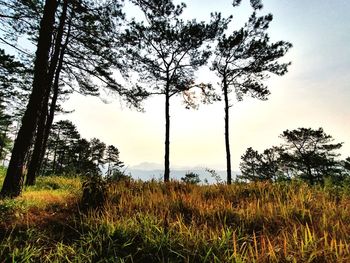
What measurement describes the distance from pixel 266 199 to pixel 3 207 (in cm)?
472

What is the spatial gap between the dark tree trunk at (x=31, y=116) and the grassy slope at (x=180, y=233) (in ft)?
3.02

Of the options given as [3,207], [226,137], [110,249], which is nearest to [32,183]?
[3,207]

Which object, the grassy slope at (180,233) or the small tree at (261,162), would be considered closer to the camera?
the grassy slope at (180,233)

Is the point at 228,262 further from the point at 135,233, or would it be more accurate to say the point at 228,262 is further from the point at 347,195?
the point at 347,195

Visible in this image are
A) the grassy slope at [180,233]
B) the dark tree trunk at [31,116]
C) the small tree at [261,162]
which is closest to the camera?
the grassy slope at [180,233]

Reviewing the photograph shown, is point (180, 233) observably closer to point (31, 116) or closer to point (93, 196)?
point (93, 196)

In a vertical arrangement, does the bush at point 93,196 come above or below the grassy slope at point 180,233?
above

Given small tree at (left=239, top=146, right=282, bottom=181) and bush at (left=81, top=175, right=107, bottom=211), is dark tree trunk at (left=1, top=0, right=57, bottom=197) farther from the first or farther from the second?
small tree at (left=239, top=146, right=282, bottom=181)

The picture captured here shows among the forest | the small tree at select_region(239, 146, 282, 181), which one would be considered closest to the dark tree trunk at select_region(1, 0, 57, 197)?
the forest

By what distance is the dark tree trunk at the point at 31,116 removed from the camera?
608cm

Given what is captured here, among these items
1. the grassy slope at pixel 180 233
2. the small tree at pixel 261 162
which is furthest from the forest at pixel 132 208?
the small tree at pixel 261 162

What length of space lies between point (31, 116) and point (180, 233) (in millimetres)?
4840

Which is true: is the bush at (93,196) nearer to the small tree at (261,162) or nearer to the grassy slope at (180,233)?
the grassy slope at (180,233)

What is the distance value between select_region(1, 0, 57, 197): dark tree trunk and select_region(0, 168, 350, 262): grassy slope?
3.02 feet
